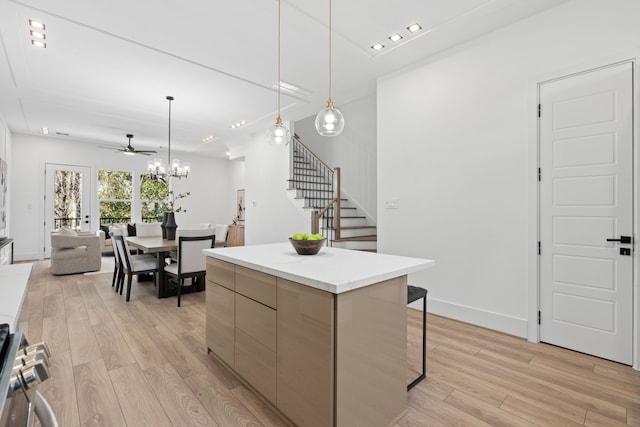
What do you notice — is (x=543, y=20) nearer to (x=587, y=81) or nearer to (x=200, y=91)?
(x=587, y=81)

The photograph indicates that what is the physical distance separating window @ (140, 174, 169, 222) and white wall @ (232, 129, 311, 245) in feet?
10.3

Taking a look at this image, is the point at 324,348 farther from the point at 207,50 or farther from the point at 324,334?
the point at 207,50

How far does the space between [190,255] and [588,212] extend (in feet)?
13.5

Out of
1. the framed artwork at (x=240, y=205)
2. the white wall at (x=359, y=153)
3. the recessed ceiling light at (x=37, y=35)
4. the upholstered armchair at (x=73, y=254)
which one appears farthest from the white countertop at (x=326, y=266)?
the framed artwork at (x=240, y=205)

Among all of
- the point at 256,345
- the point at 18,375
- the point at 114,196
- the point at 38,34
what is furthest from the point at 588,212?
the point at 114,196

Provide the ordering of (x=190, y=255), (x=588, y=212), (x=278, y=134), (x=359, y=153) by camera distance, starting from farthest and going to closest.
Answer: (x=359, y=153)
(x=190, y=255)
(x=278, y=134)
(x=588, y=212)

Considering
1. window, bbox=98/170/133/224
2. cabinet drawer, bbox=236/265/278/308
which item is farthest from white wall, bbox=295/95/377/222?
window, bbox=98/170/133/224

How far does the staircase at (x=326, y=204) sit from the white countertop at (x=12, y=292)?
3851 millimetres

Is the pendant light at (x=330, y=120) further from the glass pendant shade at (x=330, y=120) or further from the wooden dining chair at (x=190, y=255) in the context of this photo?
the wooden dining chair at (x=190, y=255)

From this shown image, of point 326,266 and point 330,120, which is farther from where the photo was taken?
point 330,120

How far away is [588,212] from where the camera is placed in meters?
2.51

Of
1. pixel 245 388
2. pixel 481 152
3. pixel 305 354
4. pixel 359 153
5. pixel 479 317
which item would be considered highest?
pixel 359 153

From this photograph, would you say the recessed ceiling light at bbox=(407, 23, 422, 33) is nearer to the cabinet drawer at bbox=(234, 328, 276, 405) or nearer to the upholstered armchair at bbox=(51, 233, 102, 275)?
the cabinet drawer at bbox=(234, 328, 276, 405)

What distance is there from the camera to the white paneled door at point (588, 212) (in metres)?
2.36
